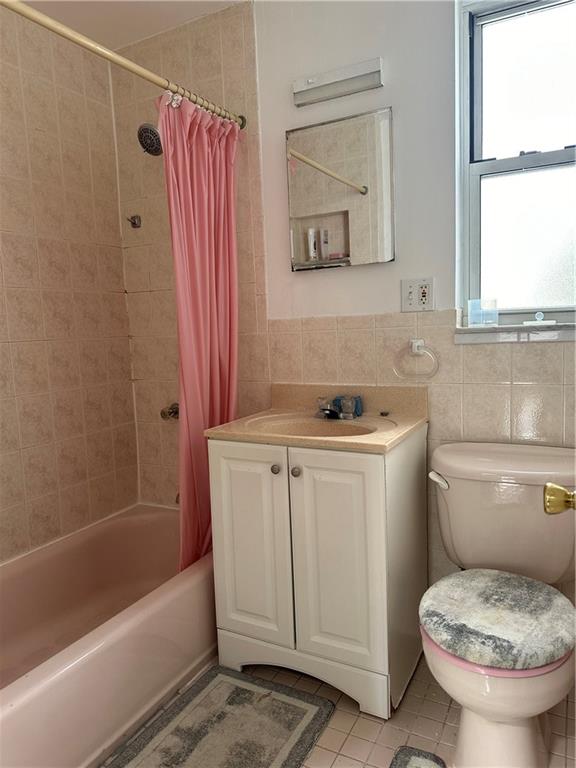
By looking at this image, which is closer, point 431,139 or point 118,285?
point 431,139

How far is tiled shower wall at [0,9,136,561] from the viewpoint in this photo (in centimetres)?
199

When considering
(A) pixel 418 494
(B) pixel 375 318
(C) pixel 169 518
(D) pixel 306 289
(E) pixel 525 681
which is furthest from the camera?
(C) pixel 169 518

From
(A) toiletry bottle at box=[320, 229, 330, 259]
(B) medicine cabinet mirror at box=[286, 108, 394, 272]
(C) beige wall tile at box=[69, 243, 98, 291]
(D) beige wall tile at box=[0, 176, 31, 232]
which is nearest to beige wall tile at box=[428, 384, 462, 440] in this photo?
(B) medicine cabinet mirror at box=[286, 108, 394, 272]

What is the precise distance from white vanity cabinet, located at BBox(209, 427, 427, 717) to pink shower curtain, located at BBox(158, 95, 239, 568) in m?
0.17

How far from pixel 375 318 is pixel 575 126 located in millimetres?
862

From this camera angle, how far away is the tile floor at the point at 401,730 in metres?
1.46

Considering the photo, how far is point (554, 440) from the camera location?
170 cm

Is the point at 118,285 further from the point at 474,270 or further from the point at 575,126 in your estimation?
the point at 575,126

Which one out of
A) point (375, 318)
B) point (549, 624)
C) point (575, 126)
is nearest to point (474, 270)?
point (375, 318)

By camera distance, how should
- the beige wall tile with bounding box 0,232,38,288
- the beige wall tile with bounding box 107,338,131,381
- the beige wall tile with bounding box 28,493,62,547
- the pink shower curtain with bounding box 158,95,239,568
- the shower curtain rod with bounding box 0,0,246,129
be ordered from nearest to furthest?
the shower curtain rod with bounding box 0,0,246,129
the pink shower curtain with bounding box 158,95,239,568
the beige wall tile with bounding box 0,232,38,288
the beige wall tile with bounding box 28,493,62,547
the beige wall tile with bounding box 107,338,131,381

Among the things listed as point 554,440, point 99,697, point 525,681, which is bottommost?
point 99,697

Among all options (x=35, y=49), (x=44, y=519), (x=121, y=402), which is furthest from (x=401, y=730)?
(x=35, y=49)

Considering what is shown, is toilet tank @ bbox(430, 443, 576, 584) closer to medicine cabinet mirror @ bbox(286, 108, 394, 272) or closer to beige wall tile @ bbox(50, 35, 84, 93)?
medicine cabinet mirror @ bbox(286, 108, 394, 272)

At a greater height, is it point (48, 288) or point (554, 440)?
point (48, 288)
